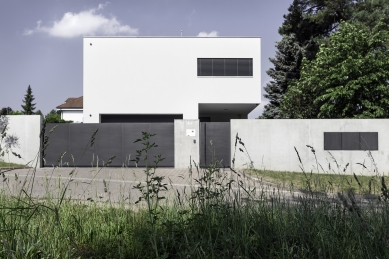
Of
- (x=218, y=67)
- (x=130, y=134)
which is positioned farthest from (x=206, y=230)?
(x=218, y=67)

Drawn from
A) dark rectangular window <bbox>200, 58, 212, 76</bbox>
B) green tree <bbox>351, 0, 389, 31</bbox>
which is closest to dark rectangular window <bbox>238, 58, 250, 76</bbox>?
dark rectangular window <bbox>200, 58, 212, 76</bbox>

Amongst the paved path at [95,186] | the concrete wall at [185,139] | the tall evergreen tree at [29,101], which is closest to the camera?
the paved path at [95,186]

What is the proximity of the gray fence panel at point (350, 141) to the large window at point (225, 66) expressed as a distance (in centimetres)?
1172

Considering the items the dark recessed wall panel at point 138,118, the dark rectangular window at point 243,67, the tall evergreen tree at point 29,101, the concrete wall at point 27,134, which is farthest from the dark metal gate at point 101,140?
the tall evergreen tree at point 29,101

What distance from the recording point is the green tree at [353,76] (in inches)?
768

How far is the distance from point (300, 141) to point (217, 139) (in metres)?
3.96

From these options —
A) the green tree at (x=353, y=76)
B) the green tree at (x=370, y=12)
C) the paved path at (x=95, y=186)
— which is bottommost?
the paved path at (x=95, y=186)

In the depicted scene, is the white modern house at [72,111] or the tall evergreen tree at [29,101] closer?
the white modern house at [72,111]

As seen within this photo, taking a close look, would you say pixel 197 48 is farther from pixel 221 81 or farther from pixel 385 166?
pixel 385 166

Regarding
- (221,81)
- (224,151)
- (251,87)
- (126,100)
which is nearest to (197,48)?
(221,81)

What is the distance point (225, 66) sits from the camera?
25.5m

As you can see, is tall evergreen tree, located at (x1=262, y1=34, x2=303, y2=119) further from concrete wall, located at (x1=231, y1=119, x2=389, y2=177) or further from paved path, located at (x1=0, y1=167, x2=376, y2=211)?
paved path, located at (x1=0, y1=167, x2=376, y2=211)

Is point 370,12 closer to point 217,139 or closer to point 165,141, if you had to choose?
point 217,139

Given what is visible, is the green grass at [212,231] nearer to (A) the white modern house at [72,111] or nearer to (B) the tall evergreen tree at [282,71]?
(B) the tall evergreen tree at [282,71]
